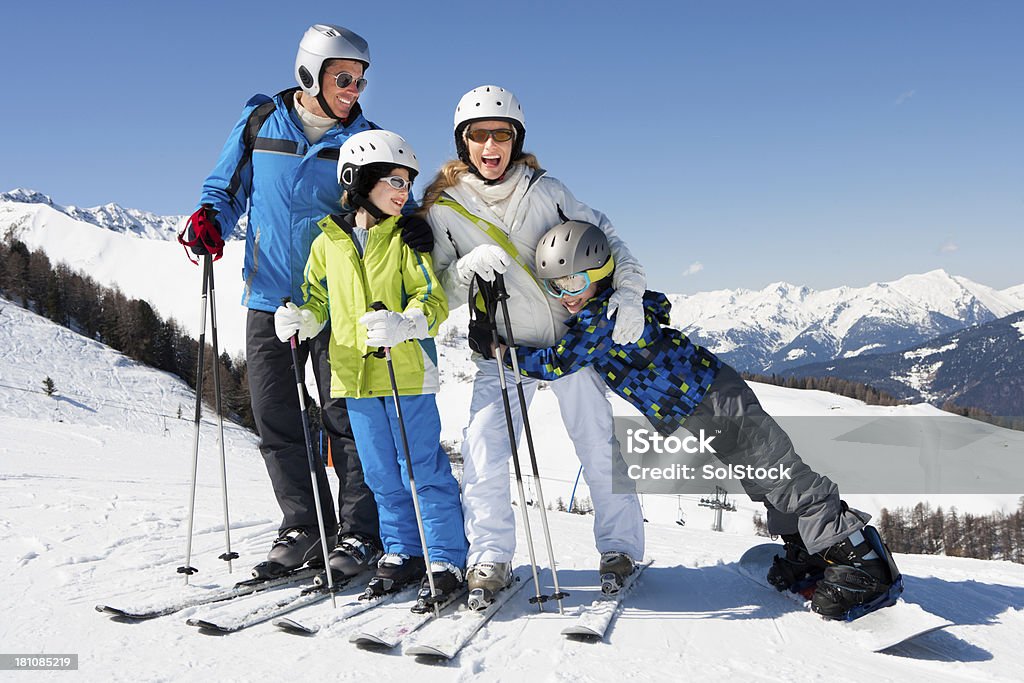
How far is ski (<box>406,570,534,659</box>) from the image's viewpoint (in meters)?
3.01

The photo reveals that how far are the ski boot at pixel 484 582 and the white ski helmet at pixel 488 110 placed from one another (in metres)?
2.41

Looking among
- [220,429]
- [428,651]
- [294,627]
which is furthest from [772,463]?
[220,429]

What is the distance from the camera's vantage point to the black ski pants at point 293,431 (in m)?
4.33

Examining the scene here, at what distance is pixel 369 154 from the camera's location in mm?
3930

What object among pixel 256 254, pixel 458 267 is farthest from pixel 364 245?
pixel 256 254

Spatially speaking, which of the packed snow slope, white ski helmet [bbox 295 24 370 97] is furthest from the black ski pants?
white ski helmet [bbox 295 24 370 97]

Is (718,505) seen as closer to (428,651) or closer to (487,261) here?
(487,261)

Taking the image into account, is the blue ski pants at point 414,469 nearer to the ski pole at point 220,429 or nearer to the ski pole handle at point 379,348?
the ski pole handle at point 379,348

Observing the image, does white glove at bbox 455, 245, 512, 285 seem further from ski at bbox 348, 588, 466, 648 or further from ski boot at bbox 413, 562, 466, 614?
ski at bbox 348, 588, 466, 648

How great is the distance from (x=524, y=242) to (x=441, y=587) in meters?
2.10

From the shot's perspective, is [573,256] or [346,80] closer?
[573,256]

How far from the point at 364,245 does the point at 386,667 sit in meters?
2.28

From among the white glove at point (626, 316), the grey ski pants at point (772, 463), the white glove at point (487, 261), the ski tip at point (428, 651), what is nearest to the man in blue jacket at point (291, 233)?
the white glove at point (487, 261)

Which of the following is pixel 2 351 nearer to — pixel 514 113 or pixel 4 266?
pixel 4 266
